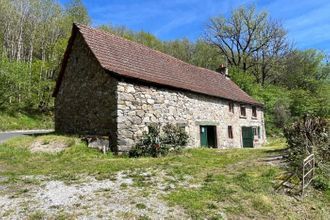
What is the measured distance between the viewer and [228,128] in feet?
74.5

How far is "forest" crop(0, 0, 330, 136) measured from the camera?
32125 millimetres

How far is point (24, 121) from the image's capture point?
94.3 feet

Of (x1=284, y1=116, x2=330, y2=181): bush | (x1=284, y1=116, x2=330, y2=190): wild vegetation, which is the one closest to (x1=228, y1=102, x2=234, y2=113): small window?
(x1=284, y1=116, x2=330, y2=190): wild vegetation

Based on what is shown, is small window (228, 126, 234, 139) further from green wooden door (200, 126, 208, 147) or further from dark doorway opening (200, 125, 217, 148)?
green wooden door (200, 126, 208, 147)

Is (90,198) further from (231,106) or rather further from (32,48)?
(32,48)

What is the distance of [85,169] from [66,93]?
343 inches

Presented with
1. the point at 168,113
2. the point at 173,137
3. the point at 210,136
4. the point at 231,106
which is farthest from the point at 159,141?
the point at 231,106

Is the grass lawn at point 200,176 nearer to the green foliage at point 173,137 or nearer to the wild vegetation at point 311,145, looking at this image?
the wild vegetation at point 311,145

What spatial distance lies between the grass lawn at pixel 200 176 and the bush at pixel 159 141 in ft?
3.09

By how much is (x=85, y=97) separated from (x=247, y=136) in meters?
13.7

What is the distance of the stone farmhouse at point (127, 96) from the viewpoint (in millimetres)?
14492

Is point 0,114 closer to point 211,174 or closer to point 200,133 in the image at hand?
point 200,133

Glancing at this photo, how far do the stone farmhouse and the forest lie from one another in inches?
538

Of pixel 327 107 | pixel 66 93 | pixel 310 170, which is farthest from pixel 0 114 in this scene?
pixel 327 107
